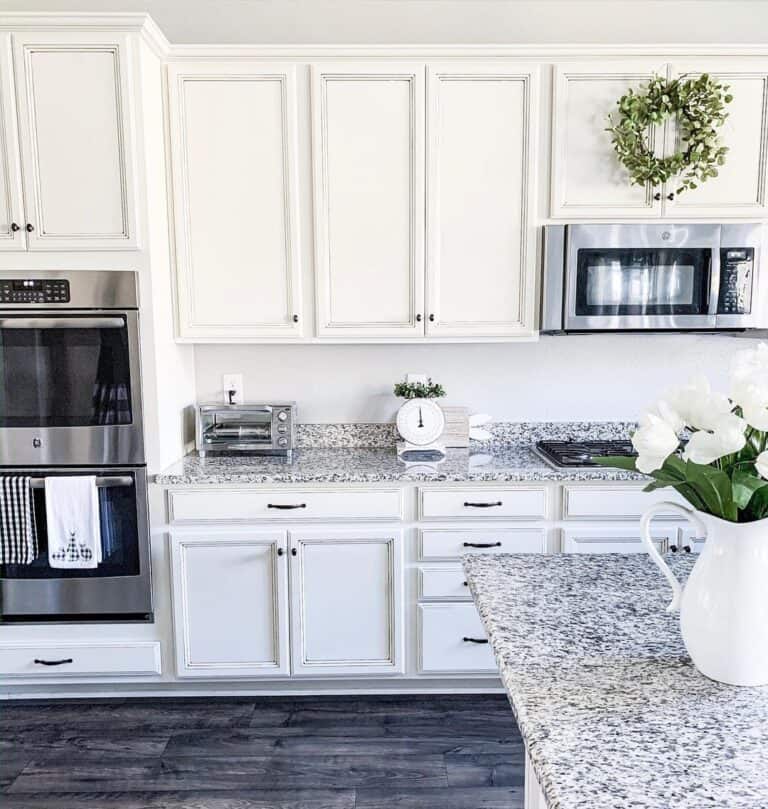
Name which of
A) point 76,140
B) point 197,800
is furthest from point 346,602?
point 76,140

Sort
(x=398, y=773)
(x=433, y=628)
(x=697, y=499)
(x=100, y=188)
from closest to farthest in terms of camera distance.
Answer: (x=697, y=499)
(x=398, y=773)
(x=100, y=188)
(x=433, y=628)

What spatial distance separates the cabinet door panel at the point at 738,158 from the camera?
2.43 metres

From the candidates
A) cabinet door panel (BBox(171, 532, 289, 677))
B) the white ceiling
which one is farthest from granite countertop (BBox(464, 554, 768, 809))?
the white ceiling

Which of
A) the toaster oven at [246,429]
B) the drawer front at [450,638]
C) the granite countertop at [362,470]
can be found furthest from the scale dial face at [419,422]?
the drawer front at [450,638]

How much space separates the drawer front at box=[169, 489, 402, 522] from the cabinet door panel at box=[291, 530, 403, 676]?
0.23 feet

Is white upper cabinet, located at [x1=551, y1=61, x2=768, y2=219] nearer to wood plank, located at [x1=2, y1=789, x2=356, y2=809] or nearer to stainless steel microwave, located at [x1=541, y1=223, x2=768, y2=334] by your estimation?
stainless steel microwave, located at [x1=541, y1=223, x2=768, y2=334]

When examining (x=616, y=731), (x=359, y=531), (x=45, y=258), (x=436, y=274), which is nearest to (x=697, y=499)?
(x=616, y=731)

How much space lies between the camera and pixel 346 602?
93.4 inches

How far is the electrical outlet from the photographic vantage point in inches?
113

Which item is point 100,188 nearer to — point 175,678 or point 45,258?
point 45,258

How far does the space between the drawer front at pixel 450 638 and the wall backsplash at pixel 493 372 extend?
901 millimetres

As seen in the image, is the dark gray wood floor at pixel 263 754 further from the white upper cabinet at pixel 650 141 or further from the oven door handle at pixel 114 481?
the white upper cabinet at pixel 650 141

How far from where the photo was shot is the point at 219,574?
7.75 feet

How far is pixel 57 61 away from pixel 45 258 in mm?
652
